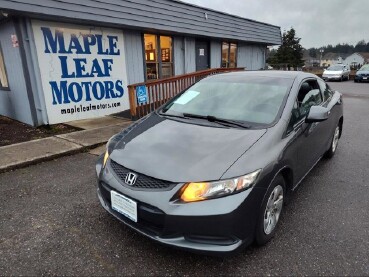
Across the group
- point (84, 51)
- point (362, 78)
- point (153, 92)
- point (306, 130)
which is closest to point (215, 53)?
point (153, 92)

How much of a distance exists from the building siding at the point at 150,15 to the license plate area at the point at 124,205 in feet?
15.9

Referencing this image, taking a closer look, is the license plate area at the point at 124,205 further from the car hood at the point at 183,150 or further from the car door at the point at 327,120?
the car door at the point at 327,120

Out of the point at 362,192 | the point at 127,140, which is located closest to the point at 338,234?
the point at 362,192

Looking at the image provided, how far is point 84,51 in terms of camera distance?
7.13 metres

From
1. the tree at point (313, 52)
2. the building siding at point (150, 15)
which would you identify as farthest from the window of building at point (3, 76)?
the tree at point (313, 52)

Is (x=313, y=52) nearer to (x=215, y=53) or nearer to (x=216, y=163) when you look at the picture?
(x=215, y=53)

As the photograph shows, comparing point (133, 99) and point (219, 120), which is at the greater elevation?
point (219, 120)

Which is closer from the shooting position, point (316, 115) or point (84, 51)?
point (316, 115)

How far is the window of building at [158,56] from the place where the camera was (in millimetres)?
9109

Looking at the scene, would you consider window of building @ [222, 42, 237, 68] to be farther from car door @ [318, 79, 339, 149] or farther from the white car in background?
the white car in background

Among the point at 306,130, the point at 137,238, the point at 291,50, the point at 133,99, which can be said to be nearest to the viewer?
the point at 137,238

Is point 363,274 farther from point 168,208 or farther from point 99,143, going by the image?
point 99,143

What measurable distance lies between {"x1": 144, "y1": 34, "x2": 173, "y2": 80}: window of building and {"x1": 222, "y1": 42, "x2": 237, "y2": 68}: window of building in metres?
3.81

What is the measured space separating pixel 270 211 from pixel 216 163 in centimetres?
75
